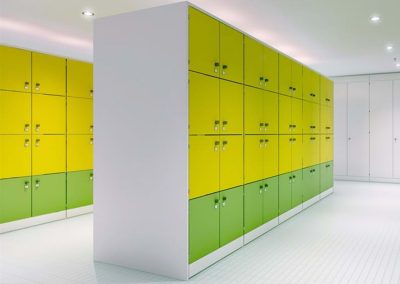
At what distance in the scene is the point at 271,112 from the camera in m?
5.54

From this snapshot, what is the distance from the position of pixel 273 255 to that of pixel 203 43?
97.9 inches

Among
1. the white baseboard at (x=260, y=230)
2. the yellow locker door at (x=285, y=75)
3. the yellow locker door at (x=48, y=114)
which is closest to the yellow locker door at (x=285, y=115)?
the yellow locker door at (x=285, y=75)

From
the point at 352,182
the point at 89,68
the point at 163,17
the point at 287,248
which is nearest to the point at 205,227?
the point at 287,248

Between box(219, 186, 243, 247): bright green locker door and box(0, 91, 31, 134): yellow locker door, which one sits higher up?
box(0, 91, 31, 134): yellow locker door

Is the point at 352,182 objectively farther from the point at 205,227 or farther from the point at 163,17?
the point at 163,17

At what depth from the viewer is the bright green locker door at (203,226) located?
3666 mm

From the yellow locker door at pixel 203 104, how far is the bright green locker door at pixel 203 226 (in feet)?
2.36

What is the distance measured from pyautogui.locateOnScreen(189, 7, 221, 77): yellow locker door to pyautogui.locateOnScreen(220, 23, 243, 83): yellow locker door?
13 centimetres

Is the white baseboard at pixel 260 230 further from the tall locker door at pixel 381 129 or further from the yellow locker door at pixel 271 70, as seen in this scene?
the tall locker door at pixel 381 129

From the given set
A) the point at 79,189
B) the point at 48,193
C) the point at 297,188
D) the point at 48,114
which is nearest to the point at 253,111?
the point at 297,188

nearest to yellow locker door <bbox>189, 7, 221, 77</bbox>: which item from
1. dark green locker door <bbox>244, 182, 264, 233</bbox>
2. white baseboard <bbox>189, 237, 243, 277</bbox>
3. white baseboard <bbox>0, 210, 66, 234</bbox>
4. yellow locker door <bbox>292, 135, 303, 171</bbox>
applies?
dark green locker door <bbox>244, 182, 264, 233</bbox>

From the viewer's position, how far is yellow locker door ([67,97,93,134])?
248 inches

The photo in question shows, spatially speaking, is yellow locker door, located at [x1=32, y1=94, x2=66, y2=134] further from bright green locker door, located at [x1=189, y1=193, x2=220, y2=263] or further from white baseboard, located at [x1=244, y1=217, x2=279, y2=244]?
white baseboard, located at [x1=244, y1=217, x2=279, y2=244]

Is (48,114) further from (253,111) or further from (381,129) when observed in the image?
(381,129)
